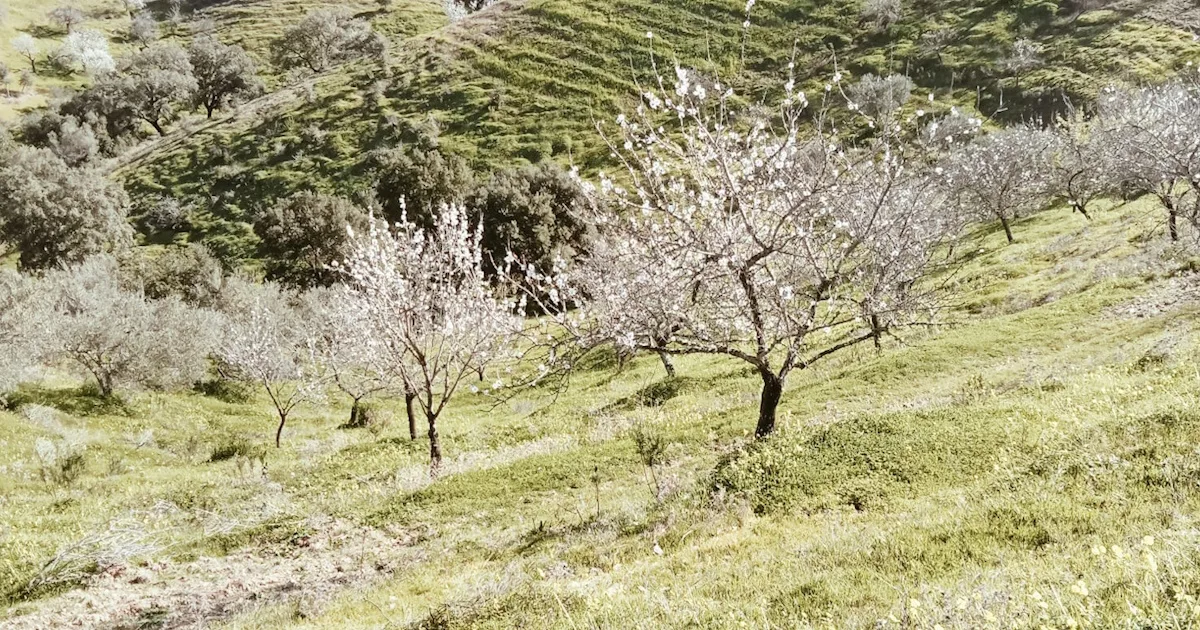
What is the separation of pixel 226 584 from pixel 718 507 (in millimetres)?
9420

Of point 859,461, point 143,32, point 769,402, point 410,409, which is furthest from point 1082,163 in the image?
point 143,32

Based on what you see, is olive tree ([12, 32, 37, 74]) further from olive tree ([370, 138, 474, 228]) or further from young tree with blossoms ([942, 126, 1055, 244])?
young tree with blossoms ([942, 126, 1055, 244])

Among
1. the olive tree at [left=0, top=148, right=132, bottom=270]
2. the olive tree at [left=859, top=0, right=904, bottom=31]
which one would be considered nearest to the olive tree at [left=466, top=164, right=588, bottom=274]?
the olive tree at [left=0, top=148, right=132, bottom=270]

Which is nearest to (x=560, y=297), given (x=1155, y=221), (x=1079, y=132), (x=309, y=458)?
(x=309, y=458)

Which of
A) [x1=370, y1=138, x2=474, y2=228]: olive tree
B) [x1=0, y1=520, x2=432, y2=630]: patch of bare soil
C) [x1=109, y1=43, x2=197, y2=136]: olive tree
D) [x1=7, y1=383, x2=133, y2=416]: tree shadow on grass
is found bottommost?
[x1=7, y1=383, x2=133, y2=416]: tree shadow on grass

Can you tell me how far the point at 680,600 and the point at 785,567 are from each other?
135 centimetres

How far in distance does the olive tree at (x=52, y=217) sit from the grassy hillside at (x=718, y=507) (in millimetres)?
42924

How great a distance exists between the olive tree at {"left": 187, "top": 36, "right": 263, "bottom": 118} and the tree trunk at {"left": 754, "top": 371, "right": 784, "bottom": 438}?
116509 millimetres

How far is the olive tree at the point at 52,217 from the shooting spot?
199ft

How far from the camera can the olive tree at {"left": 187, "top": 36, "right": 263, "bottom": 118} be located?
106750mm

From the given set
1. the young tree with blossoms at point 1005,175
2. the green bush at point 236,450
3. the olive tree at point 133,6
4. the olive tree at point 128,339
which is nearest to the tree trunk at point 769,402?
the green bush at point 236,450

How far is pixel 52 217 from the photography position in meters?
61.3

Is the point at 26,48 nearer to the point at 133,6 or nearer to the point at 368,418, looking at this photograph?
the point at 133,6

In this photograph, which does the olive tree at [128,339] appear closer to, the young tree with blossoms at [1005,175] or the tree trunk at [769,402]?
the tree trunk at [769,402]
